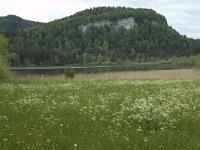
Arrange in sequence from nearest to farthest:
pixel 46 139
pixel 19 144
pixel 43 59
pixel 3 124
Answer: pixel 19 144, pixel 46 139, pixel 3 124, pixel 43 59

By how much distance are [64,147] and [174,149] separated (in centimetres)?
248

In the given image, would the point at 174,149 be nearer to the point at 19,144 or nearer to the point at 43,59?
the point at 19,144

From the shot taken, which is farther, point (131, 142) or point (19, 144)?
point (131, 142)

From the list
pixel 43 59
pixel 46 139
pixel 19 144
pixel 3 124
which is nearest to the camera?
pixel 19 144

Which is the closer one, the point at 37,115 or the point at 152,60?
the point at 37,115

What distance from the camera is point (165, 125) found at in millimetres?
11992

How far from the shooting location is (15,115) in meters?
13.5

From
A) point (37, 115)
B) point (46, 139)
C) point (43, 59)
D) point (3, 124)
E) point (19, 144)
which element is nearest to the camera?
point (19, 144)

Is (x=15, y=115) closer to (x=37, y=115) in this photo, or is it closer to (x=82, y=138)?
(x=37, y=115)

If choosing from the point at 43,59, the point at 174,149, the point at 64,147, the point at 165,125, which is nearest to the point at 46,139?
the point at 64,147

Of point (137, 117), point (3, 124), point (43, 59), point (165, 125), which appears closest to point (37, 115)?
point (3, 124)

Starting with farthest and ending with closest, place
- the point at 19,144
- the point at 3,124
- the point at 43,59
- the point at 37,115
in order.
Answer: the point at 43,59 < the point at 37,115 < the point at 3,124 < the point at 19,144

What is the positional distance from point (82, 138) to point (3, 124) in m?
2.81

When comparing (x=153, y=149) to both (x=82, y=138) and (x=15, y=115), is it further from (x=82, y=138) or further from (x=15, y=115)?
(x=15, y=115)
